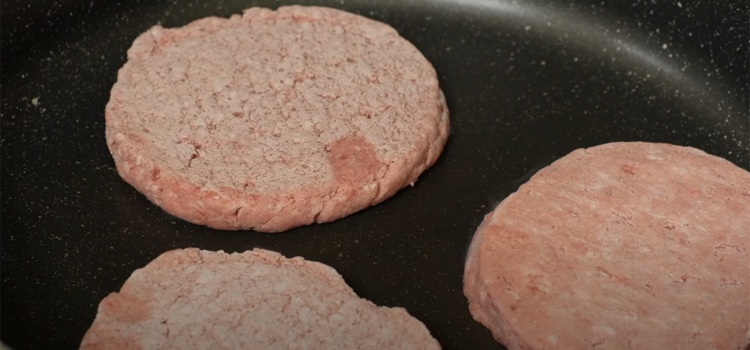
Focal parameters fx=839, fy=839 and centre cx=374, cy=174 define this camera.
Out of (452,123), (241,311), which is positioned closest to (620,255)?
(452,123)

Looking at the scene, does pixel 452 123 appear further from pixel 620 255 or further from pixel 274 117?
pixel 620 255

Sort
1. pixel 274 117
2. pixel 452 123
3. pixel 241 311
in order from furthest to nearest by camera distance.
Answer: pixel 452 123 → pixel 274 117 → pixel 241 311

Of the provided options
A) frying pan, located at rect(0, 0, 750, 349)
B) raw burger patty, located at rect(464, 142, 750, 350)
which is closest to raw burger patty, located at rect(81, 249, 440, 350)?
frying pan, located at rect(0, 0, 750, 349)

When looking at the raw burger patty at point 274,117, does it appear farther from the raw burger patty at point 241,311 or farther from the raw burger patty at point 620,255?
the raw burger patty at point 620,255

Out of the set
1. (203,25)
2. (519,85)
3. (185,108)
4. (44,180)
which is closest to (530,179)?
(519,85)

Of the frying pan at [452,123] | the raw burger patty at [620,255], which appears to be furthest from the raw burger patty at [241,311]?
the raw burger patty at [620,255]

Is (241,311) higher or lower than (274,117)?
lower

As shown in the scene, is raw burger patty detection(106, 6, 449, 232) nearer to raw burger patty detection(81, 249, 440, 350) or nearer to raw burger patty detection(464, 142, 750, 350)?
raw burger patty detection(81, 249, 440, 350)
